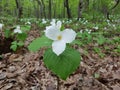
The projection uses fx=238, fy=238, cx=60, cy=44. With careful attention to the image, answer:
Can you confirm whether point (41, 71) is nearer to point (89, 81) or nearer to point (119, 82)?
point (89, 81)

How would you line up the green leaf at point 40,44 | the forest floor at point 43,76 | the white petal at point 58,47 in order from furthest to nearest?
the forest floor at point 43,76 → the green leaf at point 40,44 → the white petal at point 58,47

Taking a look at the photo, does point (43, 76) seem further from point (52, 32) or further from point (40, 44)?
point (52, 32)

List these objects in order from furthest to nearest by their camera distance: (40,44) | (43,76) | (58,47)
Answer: (43,76) < (40,44) < (58,47)

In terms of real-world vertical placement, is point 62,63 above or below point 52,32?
below

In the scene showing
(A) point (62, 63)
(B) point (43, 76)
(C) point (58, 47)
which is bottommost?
(B) point (43, 76)

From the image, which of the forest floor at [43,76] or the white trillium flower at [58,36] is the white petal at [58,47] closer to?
the white trillium flower at [58,36]

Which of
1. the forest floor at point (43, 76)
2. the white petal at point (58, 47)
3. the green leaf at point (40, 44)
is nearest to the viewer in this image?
the white petal at point (58, 47)

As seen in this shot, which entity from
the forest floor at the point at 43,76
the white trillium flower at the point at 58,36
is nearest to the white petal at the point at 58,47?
the white trillium flower at the point at 58,36

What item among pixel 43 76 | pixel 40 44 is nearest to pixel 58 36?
pixel 40 44
